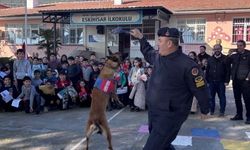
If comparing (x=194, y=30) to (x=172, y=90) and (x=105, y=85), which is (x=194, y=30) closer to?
(x=105, y=85)

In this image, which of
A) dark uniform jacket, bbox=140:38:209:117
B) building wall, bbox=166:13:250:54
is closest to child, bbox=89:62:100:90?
dark uniform jacket, bbox=140:38:209:117

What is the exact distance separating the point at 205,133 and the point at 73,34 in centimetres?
1951

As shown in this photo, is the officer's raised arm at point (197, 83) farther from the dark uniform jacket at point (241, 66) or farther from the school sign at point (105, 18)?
the school sign at point (105, 18)

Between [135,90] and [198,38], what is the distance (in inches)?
535

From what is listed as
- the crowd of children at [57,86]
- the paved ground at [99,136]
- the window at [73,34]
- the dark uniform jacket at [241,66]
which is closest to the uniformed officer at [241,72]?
the dark uniform jacket at [241,66]

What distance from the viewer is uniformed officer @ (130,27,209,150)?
A: 4.11m

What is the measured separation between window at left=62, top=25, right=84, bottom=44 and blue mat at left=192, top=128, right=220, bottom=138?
60.8 ft

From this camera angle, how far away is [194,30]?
23156 mm

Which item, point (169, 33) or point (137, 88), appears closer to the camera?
point (169, 33)

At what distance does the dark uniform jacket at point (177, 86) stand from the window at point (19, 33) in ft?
80.3

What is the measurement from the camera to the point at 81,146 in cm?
675

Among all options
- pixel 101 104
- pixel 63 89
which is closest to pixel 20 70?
pixel 63 89

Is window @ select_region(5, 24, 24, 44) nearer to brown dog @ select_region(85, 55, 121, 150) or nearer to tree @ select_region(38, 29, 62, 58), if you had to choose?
tree @ select_region(38, 29, 62, 58)

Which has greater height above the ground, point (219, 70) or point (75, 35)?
point (75, 35)
